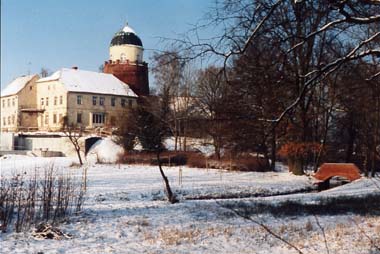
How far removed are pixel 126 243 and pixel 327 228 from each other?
4.82 metres

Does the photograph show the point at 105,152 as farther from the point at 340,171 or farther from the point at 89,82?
the point at 89,82

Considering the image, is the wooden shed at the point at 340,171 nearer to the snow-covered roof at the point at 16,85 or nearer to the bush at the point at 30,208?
the bush at the point at 30,208

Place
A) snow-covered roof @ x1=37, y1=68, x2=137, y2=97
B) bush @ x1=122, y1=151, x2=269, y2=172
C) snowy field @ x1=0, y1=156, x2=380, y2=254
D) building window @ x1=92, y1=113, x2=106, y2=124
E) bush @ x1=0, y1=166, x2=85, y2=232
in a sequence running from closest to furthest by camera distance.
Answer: snowy field @ x1=0, y1=156, x2=380, y2=254, bush @ x1=0, y1=166, x2=85, y2=232, bush @ x1=122, y1=151, x2=269, y2=172, snow-covered roof @ x1=37, y1=68, x2=137, y2=97, building window @ x1=92, y1=113, x2=106, y2=124

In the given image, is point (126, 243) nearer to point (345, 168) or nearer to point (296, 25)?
point (296, 25)

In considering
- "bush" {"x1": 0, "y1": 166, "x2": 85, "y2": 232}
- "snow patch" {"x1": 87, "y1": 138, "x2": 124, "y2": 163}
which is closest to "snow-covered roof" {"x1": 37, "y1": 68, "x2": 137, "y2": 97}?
"snow patch" {"x1": 87, "y1": 138, "x2": 124, "y2": 163}

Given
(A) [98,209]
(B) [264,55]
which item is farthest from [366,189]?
(B) [264,55]

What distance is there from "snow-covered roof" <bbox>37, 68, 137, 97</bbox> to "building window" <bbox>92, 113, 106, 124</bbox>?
10.1 ft

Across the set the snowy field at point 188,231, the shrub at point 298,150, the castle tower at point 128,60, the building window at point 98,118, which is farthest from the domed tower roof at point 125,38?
the snowy field at point 188,231

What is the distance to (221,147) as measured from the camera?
37625 millimetres

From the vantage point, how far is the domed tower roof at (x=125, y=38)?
7094 centimetres

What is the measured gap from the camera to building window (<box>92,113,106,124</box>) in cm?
6768

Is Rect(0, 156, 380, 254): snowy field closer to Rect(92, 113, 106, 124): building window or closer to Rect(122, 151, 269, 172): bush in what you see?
Rect(122, 151, 269, 172): bush

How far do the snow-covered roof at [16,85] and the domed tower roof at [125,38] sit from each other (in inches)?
533

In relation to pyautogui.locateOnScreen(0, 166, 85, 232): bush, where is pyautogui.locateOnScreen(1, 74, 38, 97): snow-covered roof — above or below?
above
